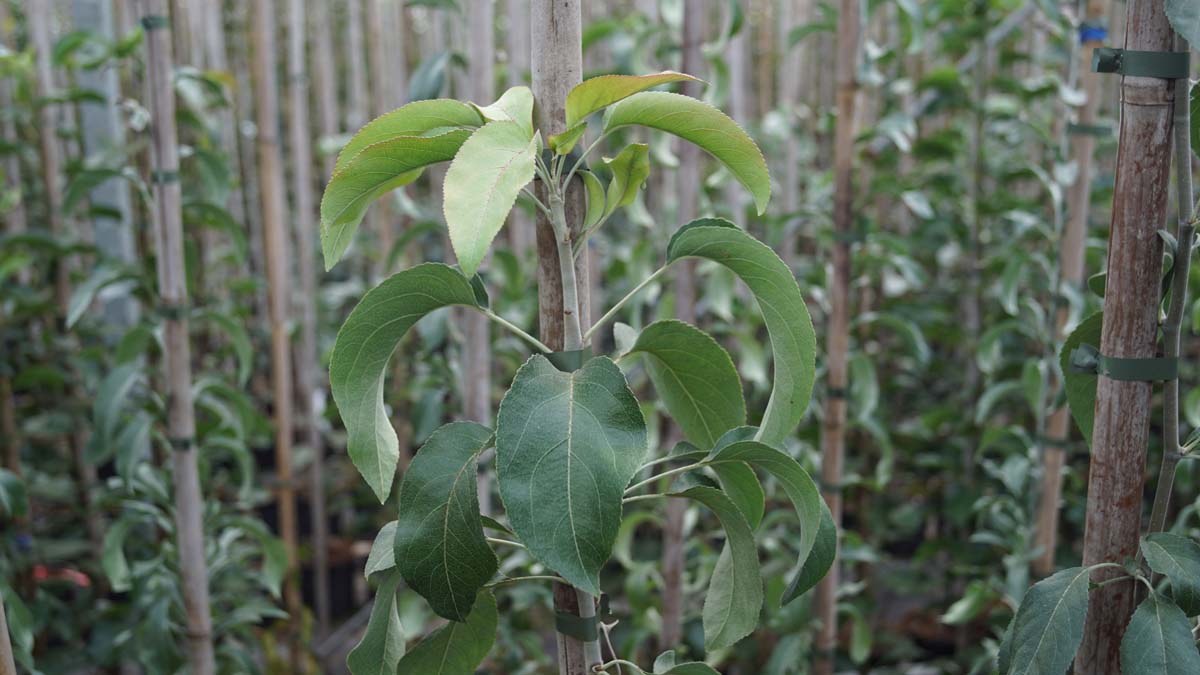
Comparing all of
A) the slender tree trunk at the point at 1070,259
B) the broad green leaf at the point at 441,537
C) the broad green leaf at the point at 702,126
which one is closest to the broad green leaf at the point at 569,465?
the broad green leaf at the point at 441,537

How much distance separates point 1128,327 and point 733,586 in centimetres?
45

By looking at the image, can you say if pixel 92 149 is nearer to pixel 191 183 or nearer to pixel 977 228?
pixel 191 183

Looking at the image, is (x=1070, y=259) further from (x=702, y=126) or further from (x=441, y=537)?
(x=441, y=537)

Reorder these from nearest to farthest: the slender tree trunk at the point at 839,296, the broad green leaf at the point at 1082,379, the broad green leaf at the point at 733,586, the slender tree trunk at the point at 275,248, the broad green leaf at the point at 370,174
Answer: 1. the broad green leaf at the point at 370,174
2. the broad green leaf at the point at 733,586
3. the broad green leaf at the point at 1082,379
4. the slender tree trunk at the point at 839,296
5. the slender tree trunk at the point at 275,248

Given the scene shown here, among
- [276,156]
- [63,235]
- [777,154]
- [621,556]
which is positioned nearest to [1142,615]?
[621,556]

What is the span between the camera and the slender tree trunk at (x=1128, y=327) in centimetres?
95

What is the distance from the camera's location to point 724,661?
2.40 meters

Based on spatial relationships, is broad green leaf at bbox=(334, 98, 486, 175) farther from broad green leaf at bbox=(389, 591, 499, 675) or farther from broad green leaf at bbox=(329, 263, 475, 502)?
broad green leaf at bbox=(389, 591, 499, 675)

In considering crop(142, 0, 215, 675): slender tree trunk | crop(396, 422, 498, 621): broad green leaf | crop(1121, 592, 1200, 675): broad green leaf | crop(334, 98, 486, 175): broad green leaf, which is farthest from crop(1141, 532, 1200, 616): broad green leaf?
crop(142, 0, 215, 675): slender tree trunk

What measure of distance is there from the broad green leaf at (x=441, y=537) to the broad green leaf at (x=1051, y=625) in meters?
0.50

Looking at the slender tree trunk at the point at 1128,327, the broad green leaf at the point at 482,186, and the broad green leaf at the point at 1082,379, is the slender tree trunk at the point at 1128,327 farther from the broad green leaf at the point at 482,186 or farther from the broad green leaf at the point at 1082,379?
the broad green leaf at the point at 482,186

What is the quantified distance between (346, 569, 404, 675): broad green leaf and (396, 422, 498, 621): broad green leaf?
4.4 inches

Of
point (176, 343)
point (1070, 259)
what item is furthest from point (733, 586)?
point (1070, 259)

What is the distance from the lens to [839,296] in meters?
1.88
